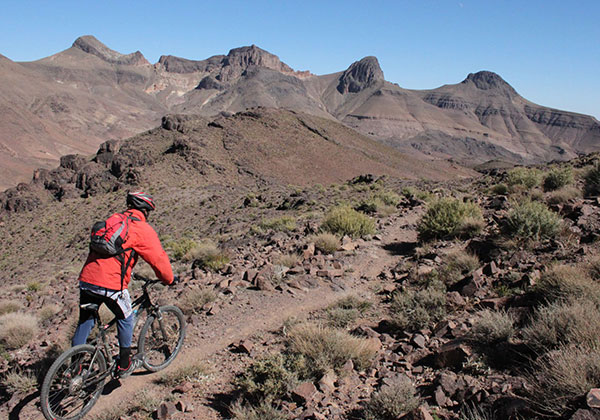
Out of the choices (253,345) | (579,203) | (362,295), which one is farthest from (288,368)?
(579,203)

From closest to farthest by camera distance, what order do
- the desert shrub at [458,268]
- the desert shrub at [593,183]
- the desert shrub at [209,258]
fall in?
the desert shrub at [458,268] → the desert shrub at [209,258] → the desert shrub at [593,183]

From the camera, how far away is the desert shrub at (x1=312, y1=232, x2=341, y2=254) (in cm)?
842

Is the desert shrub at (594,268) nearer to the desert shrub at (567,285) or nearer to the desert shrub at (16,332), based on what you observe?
the desert shrub at (567,285)

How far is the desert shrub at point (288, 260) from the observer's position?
7.65 m

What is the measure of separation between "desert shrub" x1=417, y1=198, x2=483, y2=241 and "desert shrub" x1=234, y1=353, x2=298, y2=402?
19.0 ft

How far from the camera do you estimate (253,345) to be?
4.79 m

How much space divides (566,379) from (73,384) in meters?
3.95

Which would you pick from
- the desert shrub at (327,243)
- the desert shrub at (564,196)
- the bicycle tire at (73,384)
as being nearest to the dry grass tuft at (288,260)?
the desert shrub at (327,243)

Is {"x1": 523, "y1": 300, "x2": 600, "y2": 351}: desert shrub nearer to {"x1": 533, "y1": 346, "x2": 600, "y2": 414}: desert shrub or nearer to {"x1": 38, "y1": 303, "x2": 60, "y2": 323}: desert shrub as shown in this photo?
{"x1": 533, "y1": 346, "x2": 600, "y2": 414}: desert shrub

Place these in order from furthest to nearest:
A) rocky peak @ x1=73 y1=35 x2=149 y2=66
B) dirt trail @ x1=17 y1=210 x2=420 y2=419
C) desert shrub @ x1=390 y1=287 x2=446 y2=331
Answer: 1. rocky peak @ x1=73 y1=35 x2=149 y2=66
2. desert shrub @ x1=390 y1=287 x2=446 y2=331
3. dirt trail @ x1=17 y1=210 x2=420 y2=419

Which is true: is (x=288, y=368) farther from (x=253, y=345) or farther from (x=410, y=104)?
(x=410, y=104)

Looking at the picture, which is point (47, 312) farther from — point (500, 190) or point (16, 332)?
point (500, 190)

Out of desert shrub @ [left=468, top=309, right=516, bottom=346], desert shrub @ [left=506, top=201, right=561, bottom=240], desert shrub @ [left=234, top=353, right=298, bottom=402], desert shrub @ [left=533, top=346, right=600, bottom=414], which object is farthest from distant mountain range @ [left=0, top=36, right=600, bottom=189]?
desert shrub @ [left=533, top=346, right=600, bottom=414]

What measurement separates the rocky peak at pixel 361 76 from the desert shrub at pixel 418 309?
183 meters
